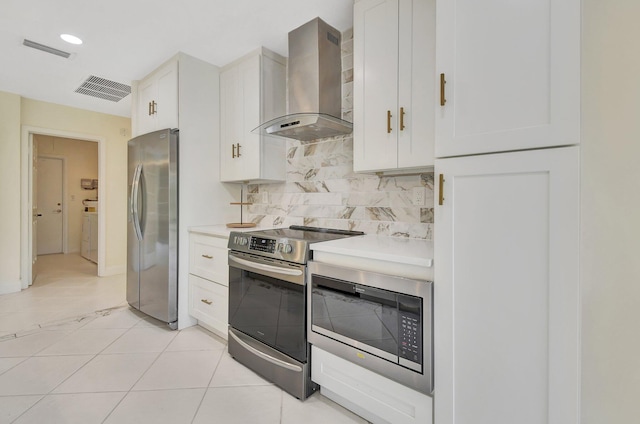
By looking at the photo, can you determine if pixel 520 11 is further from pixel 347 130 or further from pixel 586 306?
pixel 347 130

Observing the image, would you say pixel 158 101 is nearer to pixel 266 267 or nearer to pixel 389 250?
pixel 266 267

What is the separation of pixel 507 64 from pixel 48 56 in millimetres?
3774

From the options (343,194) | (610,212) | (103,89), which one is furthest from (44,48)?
(610,212)

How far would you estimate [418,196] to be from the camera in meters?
2.00

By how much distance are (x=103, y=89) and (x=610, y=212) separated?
4.66 metres

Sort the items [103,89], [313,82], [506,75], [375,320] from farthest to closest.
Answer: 1. [103,89]
2. [313,82]
3. [375,320]
4. [506,75]

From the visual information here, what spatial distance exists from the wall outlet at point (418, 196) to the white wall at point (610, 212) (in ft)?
3.28

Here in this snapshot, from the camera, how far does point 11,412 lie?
5.42 ft

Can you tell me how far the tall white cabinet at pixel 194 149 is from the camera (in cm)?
279

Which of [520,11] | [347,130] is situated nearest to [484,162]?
[520,11]

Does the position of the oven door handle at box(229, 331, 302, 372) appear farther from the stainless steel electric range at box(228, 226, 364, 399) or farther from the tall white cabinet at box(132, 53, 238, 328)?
the tall white cabinet at box(132, 53, 238, 328)

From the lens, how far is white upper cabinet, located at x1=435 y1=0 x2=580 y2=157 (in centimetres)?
99

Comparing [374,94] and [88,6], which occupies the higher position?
[88,6]

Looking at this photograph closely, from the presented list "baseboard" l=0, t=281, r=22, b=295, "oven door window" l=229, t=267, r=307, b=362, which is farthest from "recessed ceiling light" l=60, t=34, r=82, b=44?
"baseboard" l=0, t=281, r=22, b=295
